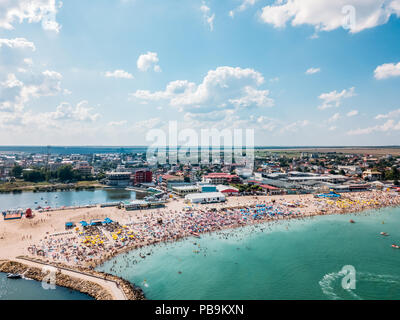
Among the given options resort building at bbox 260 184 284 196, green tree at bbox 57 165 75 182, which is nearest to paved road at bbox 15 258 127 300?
resort building at bbox 260 184 284 196

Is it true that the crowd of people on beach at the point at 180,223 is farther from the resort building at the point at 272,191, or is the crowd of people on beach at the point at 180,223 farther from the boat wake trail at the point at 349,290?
the boat wake trail at the point at 349,290

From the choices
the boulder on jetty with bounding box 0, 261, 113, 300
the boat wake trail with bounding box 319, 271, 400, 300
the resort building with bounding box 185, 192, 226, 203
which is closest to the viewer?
the boulder on jetty with bounding box 0, 261, 113, 300

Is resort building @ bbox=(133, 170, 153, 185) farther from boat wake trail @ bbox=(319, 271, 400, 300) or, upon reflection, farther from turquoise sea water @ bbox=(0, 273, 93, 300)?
boat wake trail @ bbox=(319, 271, 400, 300)

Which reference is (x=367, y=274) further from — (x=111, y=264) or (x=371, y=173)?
(x=371, y=173)

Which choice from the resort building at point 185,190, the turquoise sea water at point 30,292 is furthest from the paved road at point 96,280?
the resort building at point 185,190

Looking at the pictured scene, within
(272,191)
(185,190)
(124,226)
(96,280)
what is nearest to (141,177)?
(185,190)
